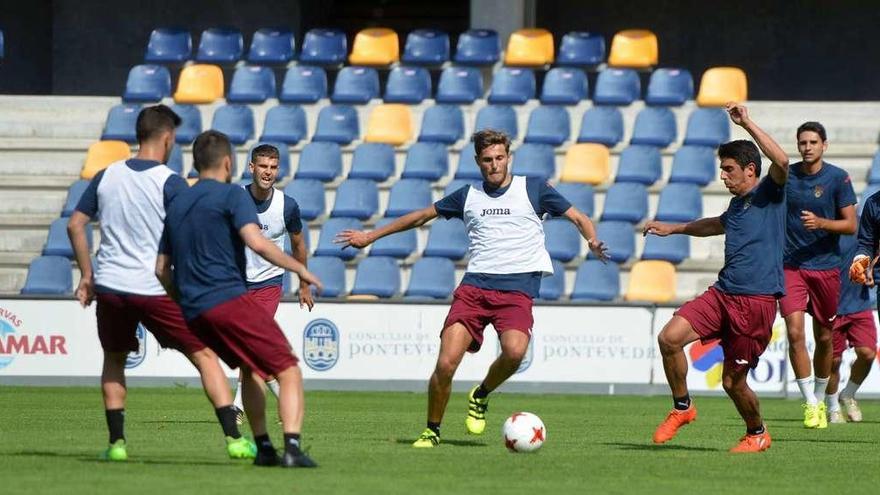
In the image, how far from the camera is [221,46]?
87.6 feet

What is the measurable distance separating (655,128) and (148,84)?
787 cm

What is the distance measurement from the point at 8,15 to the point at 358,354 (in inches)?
517

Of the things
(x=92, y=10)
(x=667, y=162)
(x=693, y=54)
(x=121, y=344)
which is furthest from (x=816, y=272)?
(x=92, y=10)

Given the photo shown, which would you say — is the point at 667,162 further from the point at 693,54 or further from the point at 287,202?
the point at 287,202

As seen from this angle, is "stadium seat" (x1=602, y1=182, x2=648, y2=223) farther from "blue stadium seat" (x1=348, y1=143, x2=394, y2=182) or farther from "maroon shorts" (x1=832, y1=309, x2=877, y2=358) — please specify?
"maroon shorts" (x1=832, y1=309, x2=877, y2=358)

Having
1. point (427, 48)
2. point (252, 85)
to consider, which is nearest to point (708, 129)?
point (427, 48)

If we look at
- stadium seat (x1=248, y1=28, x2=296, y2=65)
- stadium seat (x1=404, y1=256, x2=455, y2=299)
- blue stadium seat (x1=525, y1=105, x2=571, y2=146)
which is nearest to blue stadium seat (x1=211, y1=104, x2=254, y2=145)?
stadium seat (x1=248, y1=28, x2=296, y2=65)

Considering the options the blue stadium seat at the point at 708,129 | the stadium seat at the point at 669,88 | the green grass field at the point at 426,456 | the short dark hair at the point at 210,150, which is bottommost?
the green grass field at the point at 426,456

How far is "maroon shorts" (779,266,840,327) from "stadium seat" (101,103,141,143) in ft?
44.0

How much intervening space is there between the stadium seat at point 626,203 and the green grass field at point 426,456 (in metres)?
6.16

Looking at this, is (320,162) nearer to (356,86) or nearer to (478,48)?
(356,86)

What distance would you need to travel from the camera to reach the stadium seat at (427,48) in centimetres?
2581

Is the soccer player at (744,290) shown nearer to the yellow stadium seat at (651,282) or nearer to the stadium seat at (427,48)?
the yellow stadium seat at (651,282)

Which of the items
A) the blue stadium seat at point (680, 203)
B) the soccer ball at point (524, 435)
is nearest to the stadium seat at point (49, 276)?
the blue stadium seat at point (680, 203)
